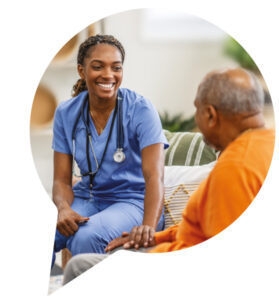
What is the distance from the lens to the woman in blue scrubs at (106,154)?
1124 mm

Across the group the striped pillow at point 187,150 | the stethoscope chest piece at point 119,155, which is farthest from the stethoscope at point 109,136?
the striped pillow at point 187,150

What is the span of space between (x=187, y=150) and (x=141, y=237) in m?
0.23

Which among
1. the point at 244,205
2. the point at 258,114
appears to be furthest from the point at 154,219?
the point at 258,114

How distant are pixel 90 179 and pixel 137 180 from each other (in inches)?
4.3

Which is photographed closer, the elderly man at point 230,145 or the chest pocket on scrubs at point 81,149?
the elderly man at point 230,145

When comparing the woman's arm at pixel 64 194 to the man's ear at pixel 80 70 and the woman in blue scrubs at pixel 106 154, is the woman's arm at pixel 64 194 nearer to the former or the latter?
the woman in blue scrubs at pixel 106 154

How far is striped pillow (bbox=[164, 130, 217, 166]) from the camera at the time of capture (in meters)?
1.13

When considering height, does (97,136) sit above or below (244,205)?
above

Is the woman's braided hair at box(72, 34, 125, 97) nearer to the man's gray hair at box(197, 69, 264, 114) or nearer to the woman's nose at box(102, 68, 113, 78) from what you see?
the woman's nose at box(102, 68, 113, 78)

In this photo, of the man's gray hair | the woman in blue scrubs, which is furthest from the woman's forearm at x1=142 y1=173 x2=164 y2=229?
the man's gray hair

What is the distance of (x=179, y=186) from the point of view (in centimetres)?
115

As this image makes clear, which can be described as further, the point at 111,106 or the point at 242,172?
the point at 111,106

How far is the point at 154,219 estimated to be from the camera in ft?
3.70

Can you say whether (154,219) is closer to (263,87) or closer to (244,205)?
(244,205)
